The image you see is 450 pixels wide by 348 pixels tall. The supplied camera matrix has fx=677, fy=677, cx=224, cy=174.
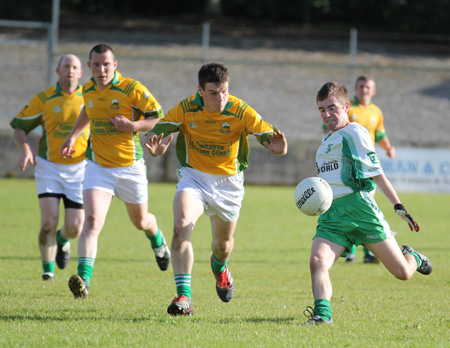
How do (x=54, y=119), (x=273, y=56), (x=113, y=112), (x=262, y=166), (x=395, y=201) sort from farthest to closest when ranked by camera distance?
→ 1. (x=273, y=56)
2. (x=262, y=166)
3. (x=54, y=119)
4. (x=113, y=112)
5. (x=395, y=201)

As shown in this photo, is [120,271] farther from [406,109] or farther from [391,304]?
[406,109]

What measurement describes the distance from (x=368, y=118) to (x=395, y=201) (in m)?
5.12

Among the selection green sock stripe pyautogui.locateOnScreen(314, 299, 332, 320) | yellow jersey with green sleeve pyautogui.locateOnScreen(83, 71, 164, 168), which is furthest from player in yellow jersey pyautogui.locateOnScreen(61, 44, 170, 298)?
green sock stripe pyautogui.locateOnScreen(314, 299, 332, 320)

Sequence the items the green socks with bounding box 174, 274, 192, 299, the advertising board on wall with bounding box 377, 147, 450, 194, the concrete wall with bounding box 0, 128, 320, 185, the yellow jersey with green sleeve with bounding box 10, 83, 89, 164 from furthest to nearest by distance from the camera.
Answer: the concrete wall with bounding box 0, 128, 320, 185 < the advertising board on wall with bounding box 377, 147, 450, 194 < the yellow jersey with green sleeve with bounding box 10, 83, 89, 164 < the green socks with bounding box 174, 274, 192, 299

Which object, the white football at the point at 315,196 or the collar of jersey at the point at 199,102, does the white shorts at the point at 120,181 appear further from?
the white football at the point at 315,196

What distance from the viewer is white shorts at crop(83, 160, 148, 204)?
22.9 ft

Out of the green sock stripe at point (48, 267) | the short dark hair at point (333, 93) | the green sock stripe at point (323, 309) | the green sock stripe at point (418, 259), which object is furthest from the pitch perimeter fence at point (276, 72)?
the green sock stripe at point (323, 309)

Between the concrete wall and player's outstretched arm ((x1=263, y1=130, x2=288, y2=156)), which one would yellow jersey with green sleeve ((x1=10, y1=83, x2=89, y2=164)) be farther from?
the concrete wall

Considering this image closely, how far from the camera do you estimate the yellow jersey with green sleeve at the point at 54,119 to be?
7.91 meters


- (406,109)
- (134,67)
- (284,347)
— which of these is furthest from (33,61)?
(284,347)

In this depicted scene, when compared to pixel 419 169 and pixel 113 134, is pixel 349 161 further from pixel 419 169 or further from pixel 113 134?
pixel 419 169

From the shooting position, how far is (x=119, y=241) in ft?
35.6

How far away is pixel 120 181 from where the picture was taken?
23.4 feet

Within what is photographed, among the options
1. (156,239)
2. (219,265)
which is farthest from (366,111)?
(219,265)
